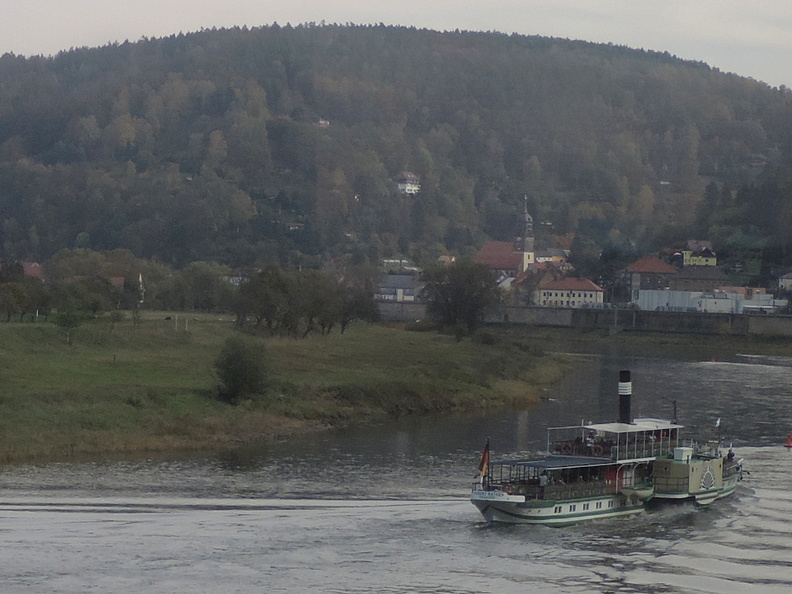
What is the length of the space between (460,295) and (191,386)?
5696 centimetres

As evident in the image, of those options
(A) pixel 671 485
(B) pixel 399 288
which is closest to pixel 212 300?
(B) pixel 399 288

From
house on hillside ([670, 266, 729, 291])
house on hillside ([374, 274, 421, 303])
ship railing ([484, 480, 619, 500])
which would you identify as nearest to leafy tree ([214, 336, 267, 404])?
ship railing ([484, 480, 619, 500])

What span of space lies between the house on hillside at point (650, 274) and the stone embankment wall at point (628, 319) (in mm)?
24339

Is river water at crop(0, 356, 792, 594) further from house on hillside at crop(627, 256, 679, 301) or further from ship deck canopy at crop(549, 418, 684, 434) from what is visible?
house on hillside at crop(627, 256, 679, 301)

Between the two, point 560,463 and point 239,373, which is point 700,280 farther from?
point 560,463

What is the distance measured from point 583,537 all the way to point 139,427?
76.7 feet

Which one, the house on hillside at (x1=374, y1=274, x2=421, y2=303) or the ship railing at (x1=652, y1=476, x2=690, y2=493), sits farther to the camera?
the house on hillside at (x1=374, y1=274, x2=421, y2=303)

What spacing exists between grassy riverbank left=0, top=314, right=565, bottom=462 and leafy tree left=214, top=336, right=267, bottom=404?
2.51 feet

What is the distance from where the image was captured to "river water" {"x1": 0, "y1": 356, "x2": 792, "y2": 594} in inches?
1513

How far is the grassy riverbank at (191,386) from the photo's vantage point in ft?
196

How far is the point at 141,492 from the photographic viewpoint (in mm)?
48656

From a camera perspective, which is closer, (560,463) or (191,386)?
(560,463)

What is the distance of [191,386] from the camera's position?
227 ft

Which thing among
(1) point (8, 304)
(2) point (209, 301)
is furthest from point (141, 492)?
(2) point (209, 301)
